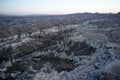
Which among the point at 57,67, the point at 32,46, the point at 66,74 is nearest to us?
the point at 66,74

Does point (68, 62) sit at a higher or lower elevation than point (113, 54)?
lower

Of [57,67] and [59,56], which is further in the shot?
[59,56]

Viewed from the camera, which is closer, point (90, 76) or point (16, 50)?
point (90, 76)

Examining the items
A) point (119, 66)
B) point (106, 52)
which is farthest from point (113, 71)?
point (106, 52)

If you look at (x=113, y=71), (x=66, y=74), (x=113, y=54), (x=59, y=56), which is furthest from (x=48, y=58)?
(x=113, y=71)

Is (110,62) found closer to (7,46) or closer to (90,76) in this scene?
(90,76)

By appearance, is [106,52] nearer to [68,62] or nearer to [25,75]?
[68,62]

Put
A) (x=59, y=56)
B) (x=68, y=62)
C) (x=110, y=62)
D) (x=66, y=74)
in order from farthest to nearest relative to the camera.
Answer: (x=59, y=56) < (x=68, y=62) < (x=110, y=62) < (x=66, y=74)

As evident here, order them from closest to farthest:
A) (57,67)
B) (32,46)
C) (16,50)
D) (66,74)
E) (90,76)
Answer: (90,76), (66,74), (57,67), (16,50), (32,46)

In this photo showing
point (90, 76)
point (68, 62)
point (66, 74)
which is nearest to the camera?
point (90, 76)
